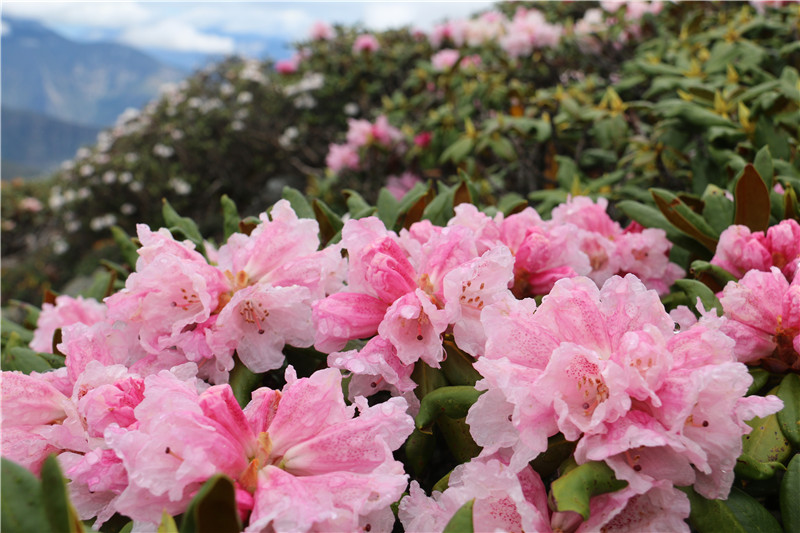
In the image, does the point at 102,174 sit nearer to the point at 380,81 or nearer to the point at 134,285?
the point at 380,81

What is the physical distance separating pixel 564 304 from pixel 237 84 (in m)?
7.64

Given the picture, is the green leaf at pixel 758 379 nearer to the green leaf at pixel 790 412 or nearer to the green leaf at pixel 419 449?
the green leaf at pixel 790 412

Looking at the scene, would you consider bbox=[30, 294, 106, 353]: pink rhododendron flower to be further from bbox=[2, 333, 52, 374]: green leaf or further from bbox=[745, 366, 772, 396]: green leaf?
bbox=[745, 366, 772, 396]: green leaf

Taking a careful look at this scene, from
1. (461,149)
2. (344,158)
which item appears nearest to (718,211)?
(461,149)

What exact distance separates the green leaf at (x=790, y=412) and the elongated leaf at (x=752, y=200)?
0.42 metres

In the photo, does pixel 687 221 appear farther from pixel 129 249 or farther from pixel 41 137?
pixel 41 137

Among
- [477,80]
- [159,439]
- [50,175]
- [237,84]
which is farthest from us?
[50,175]

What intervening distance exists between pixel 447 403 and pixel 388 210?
2.34 ft

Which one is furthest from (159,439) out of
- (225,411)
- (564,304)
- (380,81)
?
(380,81)

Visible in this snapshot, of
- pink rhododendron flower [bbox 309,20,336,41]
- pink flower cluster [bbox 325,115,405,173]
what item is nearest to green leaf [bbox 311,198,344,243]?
pink flower cluster [bbox 325,115,405,173]

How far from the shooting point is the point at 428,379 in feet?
3.08

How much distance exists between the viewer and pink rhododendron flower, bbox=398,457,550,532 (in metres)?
0.72

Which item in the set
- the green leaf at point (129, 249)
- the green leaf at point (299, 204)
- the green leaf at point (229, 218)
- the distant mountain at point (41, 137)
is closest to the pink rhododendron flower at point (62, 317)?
the green leaf at point (129, 249)

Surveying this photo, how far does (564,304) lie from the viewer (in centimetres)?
77
